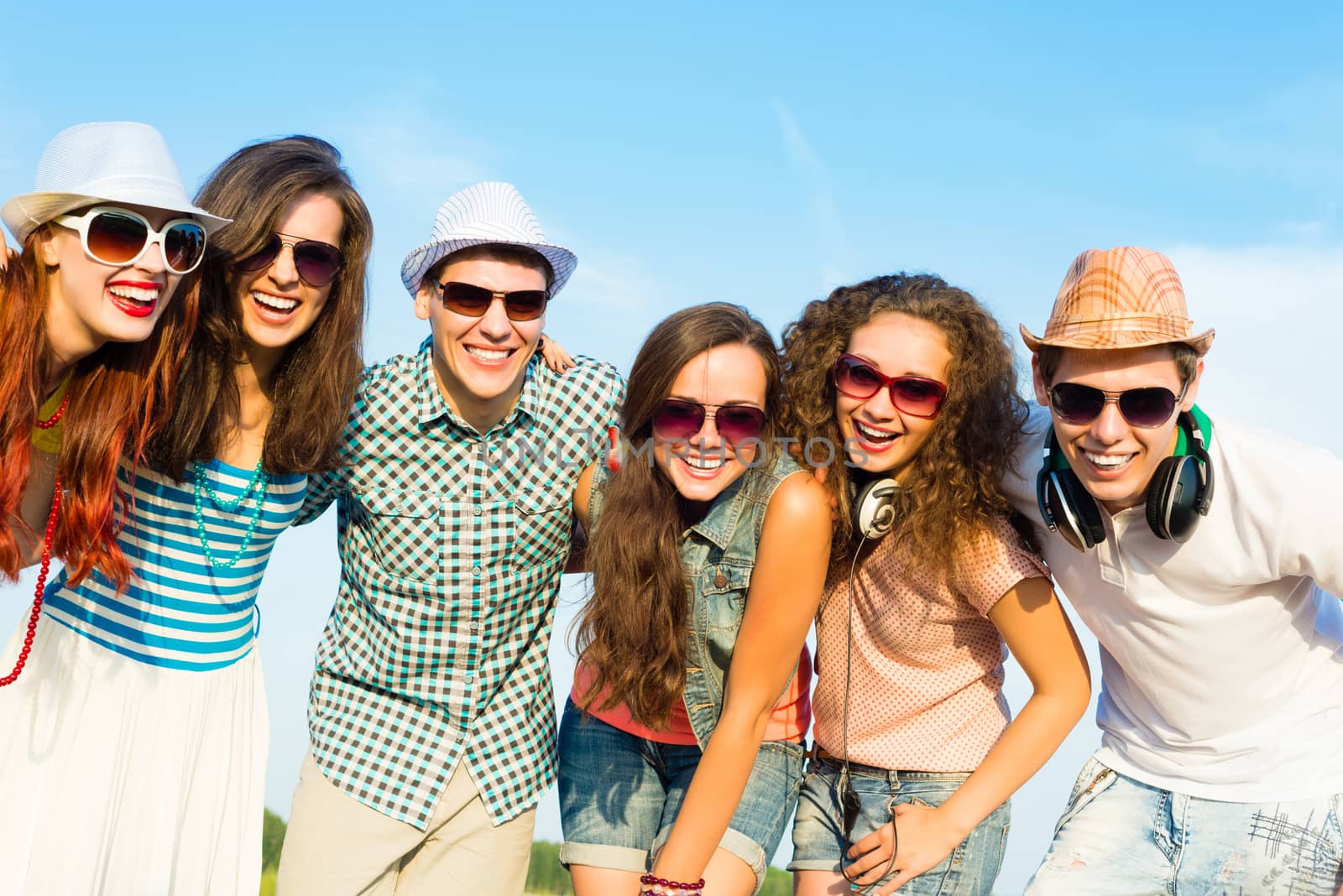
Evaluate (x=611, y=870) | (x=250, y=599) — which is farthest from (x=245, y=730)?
(x=611, y=870)

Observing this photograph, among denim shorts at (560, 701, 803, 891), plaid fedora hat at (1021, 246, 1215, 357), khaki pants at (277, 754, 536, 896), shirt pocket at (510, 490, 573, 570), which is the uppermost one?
plaid fedora hat at (1021, 246, 1215, 357)

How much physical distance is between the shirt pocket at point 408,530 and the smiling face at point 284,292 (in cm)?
68

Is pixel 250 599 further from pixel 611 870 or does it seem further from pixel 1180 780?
pixel 1180 780

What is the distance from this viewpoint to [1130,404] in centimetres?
408

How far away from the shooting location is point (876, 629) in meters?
4.55

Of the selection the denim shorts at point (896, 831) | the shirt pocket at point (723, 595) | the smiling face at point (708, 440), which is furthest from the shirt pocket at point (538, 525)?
the denim shorts at point (896, 831)

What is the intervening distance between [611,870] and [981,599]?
1746 millimetres

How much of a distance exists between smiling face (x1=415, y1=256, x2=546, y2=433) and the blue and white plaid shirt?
2.7 inches

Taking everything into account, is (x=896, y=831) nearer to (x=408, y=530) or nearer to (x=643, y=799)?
(x=643, y=799)

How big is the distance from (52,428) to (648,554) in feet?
6.88

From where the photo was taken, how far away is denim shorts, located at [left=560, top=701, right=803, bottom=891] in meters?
4.53

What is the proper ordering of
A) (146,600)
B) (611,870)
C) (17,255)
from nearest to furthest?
1. (17,255)
2. (146,600)
3. (611,870)

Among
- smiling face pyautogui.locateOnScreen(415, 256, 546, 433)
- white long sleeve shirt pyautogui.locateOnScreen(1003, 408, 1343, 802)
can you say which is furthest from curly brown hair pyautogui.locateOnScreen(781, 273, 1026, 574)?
smiling face pyautogui.locateOnScreen(415, 256, 546, 433)

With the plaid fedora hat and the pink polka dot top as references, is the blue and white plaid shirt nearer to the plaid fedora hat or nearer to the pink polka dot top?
the pink polka dot top
